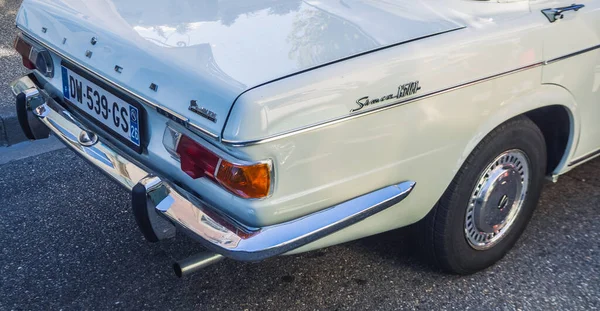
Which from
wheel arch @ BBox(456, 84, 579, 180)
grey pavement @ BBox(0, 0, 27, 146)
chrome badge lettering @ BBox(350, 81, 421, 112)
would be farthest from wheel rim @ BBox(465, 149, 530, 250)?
grey pavement @ BBox(0, 0, 27, 146)

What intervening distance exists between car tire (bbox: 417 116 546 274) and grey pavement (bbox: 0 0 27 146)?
3164mm

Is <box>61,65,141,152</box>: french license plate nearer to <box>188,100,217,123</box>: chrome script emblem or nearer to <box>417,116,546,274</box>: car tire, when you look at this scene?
<box>188,100,217,123</box>: chrome script emblem

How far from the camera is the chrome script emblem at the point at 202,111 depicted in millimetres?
2049

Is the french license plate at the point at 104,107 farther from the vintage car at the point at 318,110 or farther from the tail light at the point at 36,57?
the tail light at the point at 36,57

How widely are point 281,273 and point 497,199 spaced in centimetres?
105

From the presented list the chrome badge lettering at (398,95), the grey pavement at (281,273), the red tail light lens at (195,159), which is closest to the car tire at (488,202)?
the grey pavement at (281,273)

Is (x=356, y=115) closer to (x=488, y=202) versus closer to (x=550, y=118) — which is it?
(x=488, y=202)

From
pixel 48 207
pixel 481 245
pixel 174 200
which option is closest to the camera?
pixel 174 200

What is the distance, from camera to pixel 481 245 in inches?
113

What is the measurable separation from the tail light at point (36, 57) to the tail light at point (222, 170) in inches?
38.0

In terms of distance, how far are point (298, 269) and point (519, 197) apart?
1.09 meters

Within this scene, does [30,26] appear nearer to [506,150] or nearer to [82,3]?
[82,3]

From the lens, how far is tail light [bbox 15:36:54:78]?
288 centimetres

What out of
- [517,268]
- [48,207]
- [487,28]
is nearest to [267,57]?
[487,28]
